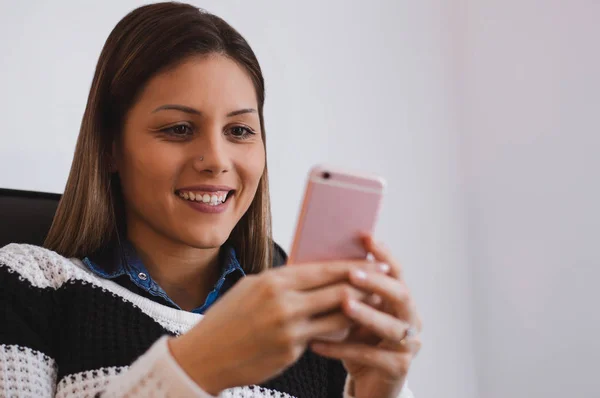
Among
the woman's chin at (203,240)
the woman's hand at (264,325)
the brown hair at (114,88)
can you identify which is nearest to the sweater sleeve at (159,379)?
the woman's hand at (264,325)

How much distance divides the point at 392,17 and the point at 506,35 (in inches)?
11.8

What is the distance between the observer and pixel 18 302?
937mm

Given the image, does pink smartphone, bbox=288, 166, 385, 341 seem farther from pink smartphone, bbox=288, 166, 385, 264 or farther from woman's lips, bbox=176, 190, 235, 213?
woman's lips, bbox=176, 190, 235, 213

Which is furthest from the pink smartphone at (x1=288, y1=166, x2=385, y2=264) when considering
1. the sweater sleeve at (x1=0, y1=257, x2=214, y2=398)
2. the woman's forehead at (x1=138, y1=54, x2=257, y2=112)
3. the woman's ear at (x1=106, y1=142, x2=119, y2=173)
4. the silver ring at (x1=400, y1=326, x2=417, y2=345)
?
the woman's ear at (x1=106, y1=142, x2=119, y2=173)

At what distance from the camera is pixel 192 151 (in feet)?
3.28

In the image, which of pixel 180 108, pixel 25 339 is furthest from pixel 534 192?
pixel 25 339

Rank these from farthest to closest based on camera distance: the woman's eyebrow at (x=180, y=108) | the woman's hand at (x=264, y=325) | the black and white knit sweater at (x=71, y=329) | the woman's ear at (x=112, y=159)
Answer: the woman's ear at (x=112, y=159) → the woman's eyebrow at (x=180, y=108) → the black and white knit sweater at (x=71, y=329) → the woman's hand at (x=264, y=325)

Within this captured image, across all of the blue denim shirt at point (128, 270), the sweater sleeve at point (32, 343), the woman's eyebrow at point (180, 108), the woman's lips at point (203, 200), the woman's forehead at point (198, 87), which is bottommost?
the sweater sleeve at point (32, 343)

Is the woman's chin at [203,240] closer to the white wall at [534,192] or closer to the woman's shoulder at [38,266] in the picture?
the woman's shoulder at [38,266]

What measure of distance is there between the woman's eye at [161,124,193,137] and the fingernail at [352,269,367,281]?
41 centimetres

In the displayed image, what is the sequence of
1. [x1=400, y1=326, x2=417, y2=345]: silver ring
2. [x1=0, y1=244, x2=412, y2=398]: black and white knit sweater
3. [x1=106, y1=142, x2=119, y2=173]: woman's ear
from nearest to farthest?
[x1=400, y1=326, x2=417, y2=345]: silver ring
[x1=0, y1=244, x2=412, y2=398]: black and white knit sweater
[x1=106, y1=142, x2=119, y2=173]: woman's ear

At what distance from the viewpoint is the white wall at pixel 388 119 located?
168cm

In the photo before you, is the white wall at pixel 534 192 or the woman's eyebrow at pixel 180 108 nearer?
the woman's eyebrow at pixel 180 108

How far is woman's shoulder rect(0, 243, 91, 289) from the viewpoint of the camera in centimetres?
96
